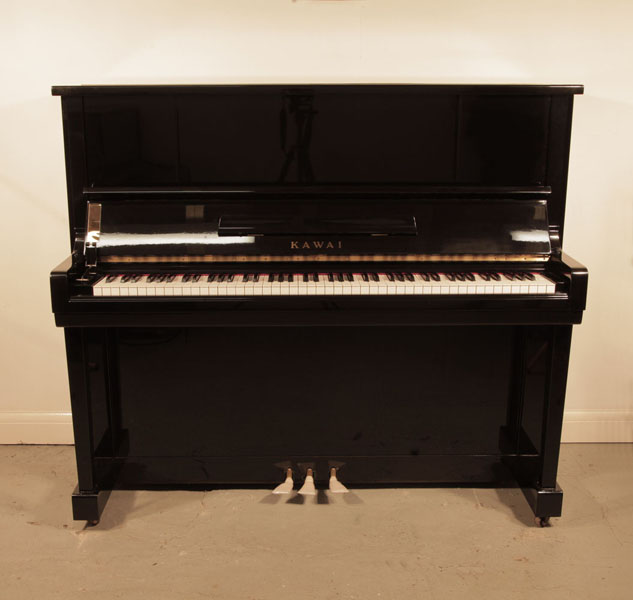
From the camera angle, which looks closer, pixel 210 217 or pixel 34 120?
pixel 210 217

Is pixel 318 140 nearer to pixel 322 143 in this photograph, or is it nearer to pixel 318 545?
pixel 322 143

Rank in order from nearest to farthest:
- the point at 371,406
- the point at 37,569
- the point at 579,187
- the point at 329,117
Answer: the point at 37,569 < the point at 329,117 < the point at 371,406 < the point at 579,187

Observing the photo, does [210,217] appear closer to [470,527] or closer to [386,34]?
[386,34]

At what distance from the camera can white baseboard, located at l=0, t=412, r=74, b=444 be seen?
2.83 m

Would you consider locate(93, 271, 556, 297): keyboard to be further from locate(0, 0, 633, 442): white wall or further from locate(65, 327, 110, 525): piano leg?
locate(0, 0, 633, 442): white wall

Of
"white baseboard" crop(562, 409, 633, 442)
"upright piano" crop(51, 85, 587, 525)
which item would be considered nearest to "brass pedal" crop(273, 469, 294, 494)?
"upright piano" crop(51, 85, 587, 525)

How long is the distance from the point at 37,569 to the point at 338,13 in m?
2.18

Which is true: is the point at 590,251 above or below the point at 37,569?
above

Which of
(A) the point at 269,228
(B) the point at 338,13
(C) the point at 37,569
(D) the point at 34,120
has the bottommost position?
(C) the point at 37,569

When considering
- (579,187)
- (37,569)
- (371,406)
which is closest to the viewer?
(37,569)

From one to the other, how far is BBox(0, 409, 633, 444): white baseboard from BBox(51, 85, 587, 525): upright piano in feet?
1.70

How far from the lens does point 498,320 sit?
206 cm

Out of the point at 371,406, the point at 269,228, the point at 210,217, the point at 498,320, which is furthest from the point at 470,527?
the point at 210,217

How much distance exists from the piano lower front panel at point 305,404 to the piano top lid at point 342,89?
807 mm
